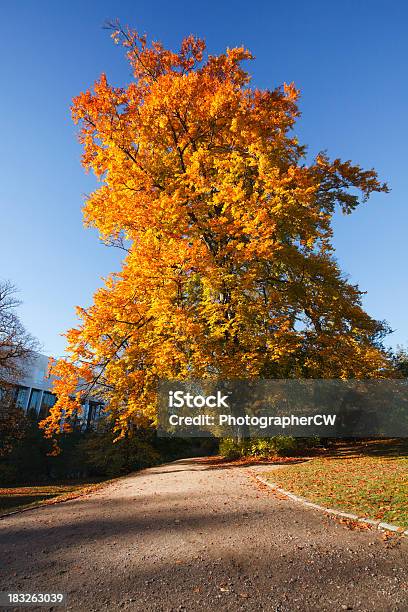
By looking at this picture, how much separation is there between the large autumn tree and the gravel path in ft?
19.8

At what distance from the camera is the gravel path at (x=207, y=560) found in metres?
3.55

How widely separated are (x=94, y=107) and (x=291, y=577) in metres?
15.9

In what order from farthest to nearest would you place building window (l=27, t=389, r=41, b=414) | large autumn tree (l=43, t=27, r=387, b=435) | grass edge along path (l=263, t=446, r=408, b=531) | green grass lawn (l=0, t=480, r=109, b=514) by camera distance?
1. building window (l=27, t=389, r=41, b=414)
2. large autumn tree (l=43, t=27, r=387, b=435)
3. green grass lawn (l=0, t=480, r=109, b=514)
4. grass edge along path (l=263, t=446, r=408, b=531)

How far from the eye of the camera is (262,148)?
44.9 feet

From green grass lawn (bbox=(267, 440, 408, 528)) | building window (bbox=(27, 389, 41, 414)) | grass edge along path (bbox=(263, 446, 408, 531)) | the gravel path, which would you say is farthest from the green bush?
building window (bbox=(27, 389, 41, 414))

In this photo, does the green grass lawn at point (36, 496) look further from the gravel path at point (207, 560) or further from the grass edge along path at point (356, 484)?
the grass edge along path at point (356, 484)

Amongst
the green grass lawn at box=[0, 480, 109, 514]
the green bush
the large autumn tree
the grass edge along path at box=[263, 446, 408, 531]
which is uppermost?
the large autumn tree

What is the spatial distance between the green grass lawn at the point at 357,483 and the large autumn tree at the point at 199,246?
3.34 metres

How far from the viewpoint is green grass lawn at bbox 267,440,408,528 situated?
634 cm

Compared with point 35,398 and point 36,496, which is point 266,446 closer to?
point 36,496

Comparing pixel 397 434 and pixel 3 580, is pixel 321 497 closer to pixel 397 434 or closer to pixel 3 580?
pixel 3 580

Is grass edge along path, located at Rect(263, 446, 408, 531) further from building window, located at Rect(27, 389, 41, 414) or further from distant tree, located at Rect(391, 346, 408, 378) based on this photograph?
building window, located at Rect(27, 389, 41, 414)

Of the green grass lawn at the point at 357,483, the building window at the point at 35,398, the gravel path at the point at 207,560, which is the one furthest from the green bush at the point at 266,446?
the building window at the point at 35,398

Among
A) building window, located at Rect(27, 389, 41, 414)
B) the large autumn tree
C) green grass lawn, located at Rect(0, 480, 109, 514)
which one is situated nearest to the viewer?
green grass lawn, located at Rect(0, 480, 109, 514)
